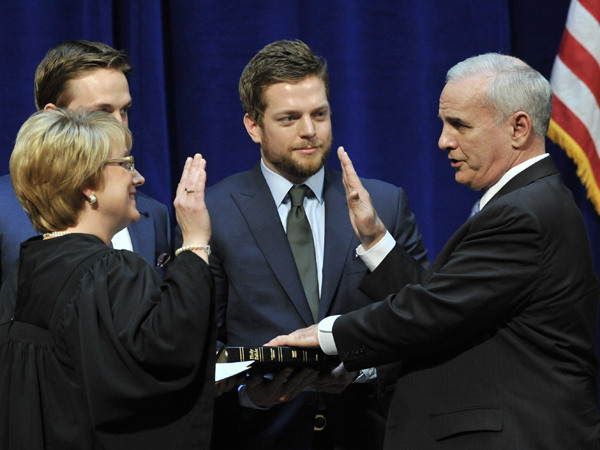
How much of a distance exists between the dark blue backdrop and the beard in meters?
0.86

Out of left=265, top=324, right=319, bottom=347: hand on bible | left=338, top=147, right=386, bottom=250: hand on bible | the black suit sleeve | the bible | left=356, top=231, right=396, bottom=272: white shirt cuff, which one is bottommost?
the bible

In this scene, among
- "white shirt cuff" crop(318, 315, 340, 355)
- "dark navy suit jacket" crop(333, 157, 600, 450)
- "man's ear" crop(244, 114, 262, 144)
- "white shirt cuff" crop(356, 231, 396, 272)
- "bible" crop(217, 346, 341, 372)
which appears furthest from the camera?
"man's ear" crop(244, 114, 262, 144)

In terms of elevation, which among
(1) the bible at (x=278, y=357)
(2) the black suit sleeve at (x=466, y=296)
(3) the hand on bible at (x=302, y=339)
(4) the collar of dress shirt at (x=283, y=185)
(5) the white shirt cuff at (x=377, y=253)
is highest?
(4) the collar of dress shirt at (x=283, y=185)

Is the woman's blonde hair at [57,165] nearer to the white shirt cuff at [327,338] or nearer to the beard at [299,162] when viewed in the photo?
the white shirt cuff at [327,338]

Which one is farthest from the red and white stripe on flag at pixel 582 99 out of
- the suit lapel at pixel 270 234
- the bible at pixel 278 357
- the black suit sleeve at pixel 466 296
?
the bible at pixel 278 357

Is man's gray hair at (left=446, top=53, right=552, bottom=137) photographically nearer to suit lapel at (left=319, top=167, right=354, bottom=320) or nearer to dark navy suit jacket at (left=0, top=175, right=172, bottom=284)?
suit lapel at (left=319, top=167, right=354, bottom=320)

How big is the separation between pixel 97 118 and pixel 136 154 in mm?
1543

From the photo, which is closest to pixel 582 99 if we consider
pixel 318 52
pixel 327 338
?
pixel 318 52

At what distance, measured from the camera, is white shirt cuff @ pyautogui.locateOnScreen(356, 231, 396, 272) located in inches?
86.6

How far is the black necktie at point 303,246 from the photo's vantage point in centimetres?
236

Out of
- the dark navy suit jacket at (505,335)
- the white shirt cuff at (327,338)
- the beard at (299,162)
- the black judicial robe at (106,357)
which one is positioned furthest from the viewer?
the beard at (299,162)

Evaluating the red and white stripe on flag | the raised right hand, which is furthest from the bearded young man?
the red and white stripe on flag

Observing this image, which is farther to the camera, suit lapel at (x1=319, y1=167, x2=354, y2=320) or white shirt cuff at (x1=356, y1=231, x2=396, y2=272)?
suit lapel at (x1=319, y1=167, x2=354, y2=320)

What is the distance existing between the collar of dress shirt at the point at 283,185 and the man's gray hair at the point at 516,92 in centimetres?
71
